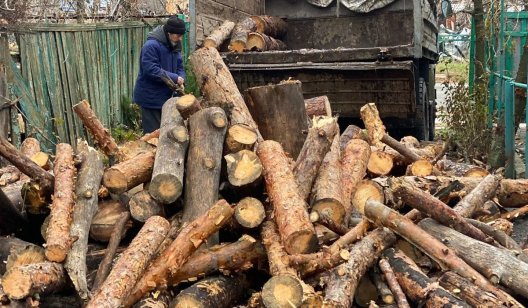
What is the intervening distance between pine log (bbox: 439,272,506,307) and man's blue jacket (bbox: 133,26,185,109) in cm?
501

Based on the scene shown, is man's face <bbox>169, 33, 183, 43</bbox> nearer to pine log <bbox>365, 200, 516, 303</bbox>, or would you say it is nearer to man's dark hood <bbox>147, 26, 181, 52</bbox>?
man's dark hood <bbox>147, 26, 181, 52</bbox>

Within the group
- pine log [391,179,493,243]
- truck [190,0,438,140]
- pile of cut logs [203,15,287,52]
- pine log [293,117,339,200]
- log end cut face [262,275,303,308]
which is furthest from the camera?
pile of cut logs [203,15,287,52]

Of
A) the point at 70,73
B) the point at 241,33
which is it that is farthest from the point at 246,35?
the point at 70,73

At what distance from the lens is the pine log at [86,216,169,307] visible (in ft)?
10.9

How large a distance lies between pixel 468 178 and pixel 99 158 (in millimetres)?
2882

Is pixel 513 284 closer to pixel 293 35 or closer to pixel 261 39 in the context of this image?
pixel 261 39

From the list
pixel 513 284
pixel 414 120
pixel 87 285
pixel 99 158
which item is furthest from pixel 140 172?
pixel 414 120

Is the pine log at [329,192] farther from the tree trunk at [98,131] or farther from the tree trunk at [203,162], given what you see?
the tree trunk at [98,131]

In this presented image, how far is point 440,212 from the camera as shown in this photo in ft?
13.1

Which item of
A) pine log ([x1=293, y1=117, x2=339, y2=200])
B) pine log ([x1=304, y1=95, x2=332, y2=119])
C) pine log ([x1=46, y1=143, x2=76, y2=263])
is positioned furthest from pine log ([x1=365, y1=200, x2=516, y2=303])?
pine log ([x1=304, y1=95, x2=332, y2=119])

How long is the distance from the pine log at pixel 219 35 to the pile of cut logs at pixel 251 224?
3618 millimetres

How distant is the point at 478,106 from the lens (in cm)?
887

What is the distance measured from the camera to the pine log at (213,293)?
3488 millimetres

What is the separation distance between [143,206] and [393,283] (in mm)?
1668
